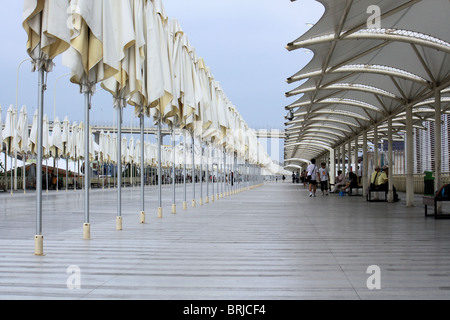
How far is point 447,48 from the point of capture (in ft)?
38.8

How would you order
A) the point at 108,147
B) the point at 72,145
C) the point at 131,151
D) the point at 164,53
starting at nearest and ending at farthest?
1. the point at 164,53
2. the point at 72,145
3. the point at 108,147
4. the point at 131,151

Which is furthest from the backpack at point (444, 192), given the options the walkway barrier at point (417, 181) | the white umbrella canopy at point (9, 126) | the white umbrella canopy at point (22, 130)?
the white umbrella canopy at point (22, 130)

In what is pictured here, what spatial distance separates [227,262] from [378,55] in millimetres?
11301

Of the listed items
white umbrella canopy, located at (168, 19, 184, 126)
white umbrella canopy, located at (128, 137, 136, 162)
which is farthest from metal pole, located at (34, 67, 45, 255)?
white umbrella canopy, located at (128, 137, 136, 162)

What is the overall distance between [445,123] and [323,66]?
17032 mm

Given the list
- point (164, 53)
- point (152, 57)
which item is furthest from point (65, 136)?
point (152, 57)

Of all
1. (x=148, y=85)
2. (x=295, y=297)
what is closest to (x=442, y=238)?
(x=295, y=297)

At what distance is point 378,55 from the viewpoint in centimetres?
1477

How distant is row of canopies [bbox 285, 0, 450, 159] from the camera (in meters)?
11.2

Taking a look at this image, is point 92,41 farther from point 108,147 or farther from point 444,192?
point 108,147

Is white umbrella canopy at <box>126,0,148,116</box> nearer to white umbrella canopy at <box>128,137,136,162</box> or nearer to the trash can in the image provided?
the trash can

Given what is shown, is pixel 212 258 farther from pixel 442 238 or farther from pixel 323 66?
pixel 323 66

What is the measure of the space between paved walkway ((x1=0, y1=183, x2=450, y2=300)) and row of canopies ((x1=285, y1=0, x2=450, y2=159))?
4974mm
